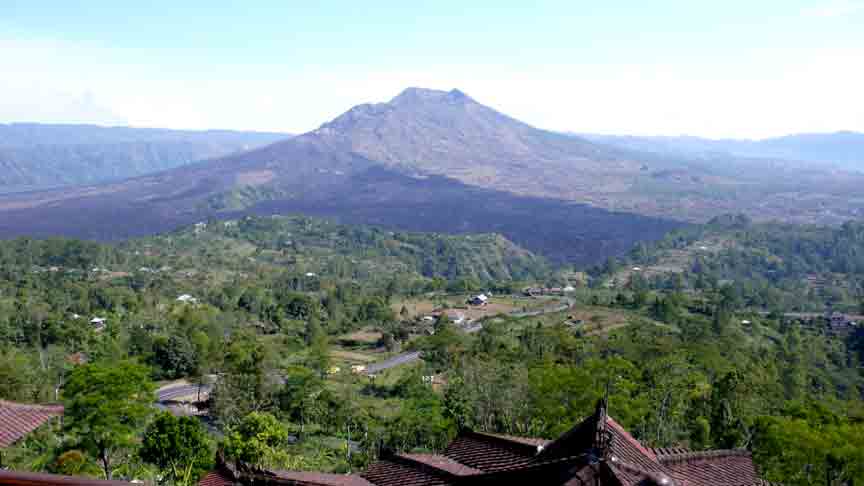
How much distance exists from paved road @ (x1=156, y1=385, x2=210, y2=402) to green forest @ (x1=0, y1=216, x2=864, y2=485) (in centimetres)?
151

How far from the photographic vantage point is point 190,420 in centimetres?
1559

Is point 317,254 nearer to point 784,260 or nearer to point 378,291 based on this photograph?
point 378,291

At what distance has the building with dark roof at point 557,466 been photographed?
4086 millimetres

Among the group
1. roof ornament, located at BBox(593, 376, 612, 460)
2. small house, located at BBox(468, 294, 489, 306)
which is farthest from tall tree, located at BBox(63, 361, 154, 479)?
small house, located at BBox(468, 294, 489, 306)

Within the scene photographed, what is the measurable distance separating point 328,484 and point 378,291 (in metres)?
62.8

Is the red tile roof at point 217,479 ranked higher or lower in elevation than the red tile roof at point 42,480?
lower

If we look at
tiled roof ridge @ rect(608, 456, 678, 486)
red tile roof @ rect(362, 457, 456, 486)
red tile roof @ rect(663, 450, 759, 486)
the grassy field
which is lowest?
the grassy field

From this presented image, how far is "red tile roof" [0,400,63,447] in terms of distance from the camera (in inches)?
311

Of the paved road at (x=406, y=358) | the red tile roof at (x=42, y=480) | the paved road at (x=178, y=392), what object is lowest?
the paved road at (x=406, y=358)

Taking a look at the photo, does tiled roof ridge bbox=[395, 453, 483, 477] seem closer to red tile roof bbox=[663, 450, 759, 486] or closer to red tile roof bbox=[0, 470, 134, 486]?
red tile roof bbox=[663, 450, 759, 486]

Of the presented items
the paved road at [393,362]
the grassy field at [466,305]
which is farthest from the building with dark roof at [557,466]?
the grassy field at [466,305]

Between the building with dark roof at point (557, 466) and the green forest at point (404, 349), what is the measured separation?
352cm

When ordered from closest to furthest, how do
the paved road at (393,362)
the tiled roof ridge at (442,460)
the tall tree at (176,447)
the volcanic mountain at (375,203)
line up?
1. the tiled roof ridge at (442,460)
2. the tall tree at (176,447)
3. the paved road at (393,362)
4. the volcanic mountain at (375,203)

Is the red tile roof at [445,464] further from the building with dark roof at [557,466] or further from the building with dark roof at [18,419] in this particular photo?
the building with dark roof at [18,419]
